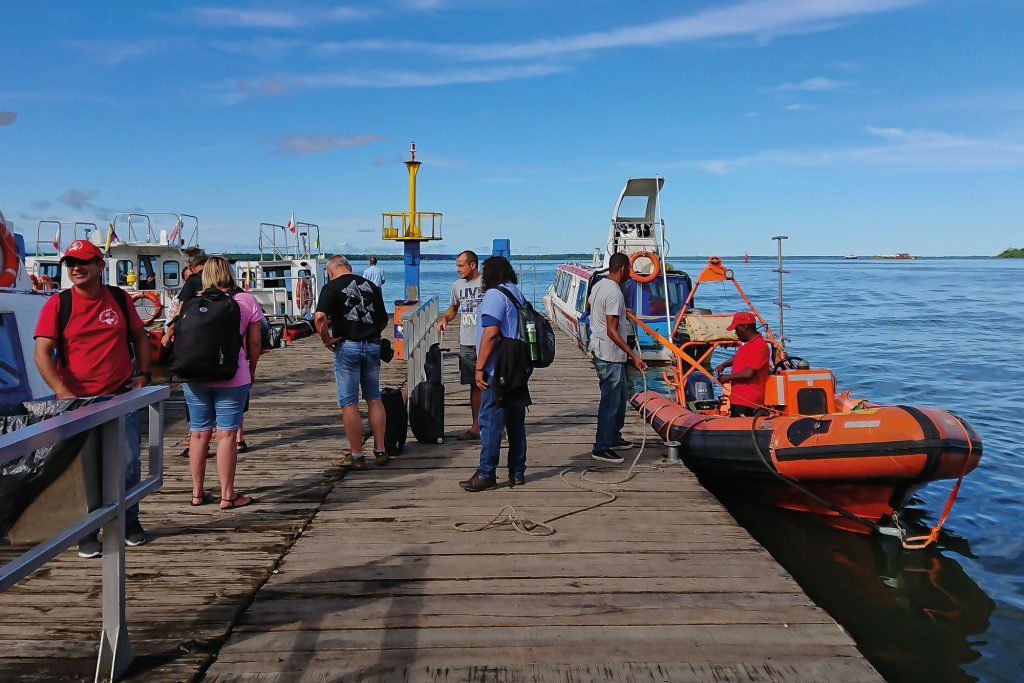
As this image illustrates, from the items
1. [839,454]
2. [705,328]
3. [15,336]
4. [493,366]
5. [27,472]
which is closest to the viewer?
[27,472]

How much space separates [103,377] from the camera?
149 inches

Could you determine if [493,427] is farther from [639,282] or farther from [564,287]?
[564,287]

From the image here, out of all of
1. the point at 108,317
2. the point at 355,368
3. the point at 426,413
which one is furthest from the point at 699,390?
the point at 108,317

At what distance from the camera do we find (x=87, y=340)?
3727 mm

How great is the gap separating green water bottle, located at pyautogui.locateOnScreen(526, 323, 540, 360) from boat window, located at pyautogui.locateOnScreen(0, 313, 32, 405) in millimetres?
3477

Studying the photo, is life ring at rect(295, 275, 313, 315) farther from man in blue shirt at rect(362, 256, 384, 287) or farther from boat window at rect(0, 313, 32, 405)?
boat window at rect(0, 313, 32, 405)

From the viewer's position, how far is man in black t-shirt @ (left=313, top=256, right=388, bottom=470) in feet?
17.3

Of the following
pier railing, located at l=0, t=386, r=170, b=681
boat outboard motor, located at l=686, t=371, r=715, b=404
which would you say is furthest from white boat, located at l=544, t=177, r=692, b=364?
pier railing, located at l=0, t=386, r=170, b=681

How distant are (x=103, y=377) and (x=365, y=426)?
380 cm

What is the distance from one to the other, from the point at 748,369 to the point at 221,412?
4926 mm

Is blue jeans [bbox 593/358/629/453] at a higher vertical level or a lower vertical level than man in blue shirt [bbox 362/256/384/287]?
lower

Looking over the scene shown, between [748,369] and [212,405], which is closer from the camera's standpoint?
[212,405]

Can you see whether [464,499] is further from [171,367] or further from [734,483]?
[734,483]

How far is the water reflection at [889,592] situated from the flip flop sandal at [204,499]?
4644mm
